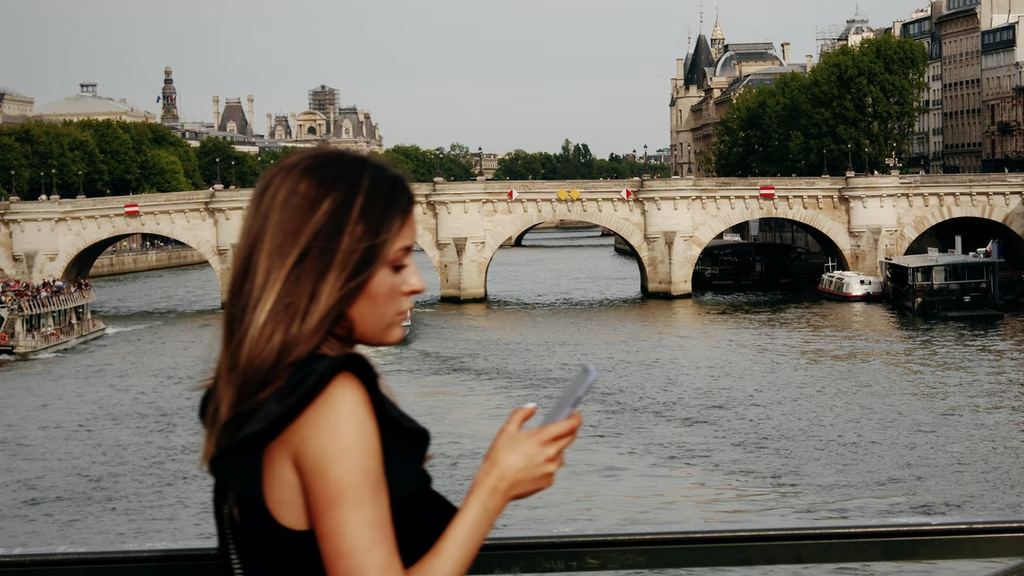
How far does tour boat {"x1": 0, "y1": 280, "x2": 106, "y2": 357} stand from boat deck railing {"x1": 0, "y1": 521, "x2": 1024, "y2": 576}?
120ft

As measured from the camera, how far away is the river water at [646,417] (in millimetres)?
18891

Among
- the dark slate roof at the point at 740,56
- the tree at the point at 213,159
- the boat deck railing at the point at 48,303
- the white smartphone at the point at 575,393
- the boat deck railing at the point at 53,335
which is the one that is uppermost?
the dark slate roof at the point at 740,56

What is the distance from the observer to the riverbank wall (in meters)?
72.8

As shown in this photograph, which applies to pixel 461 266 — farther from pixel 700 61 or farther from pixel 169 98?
pixel 169 98

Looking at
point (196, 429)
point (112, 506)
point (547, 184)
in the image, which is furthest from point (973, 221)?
point (112, 506)

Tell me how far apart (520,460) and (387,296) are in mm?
306

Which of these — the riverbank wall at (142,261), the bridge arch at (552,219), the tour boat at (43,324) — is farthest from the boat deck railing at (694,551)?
the riverbank wall at (142,261)

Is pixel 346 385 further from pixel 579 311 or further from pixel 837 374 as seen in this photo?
pixel 579 311

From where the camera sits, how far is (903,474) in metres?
20.3

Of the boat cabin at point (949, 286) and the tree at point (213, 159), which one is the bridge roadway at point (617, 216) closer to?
the boat cabin at point (949, 286)

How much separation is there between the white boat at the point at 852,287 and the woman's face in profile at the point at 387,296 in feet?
147

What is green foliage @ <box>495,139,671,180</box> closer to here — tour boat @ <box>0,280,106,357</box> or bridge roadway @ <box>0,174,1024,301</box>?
bridge roadway @ <box>0,174,1024,301</box>

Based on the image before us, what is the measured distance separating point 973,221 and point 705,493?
41.1m

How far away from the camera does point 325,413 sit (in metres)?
2.28
